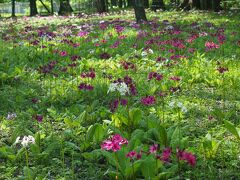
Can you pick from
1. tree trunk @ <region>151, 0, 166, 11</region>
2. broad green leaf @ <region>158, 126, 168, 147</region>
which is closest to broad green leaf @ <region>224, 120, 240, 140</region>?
broad green leaf @ <region>158, 126, 168, 147</region>

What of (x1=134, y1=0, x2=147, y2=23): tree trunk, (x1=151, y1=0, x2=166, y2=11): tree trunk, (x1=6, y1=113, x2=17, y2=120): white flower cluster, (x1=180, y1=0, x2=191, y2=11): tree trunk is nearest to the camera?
(x1=6, y1=113, x2=17, y2=120): white flower cluster

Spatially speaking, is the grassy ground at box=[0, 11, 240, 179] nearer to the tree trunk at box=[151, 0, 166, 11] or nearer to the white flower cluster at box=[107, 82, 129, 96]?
the white flower cluster at box=[107, 82, 129, 96]

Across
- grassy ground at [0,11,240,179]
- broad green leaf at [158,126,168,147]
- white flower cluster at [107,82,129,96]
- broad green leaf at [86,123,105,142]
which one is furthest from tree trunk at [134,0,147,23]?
broad green leaf at [158,126,168,147]

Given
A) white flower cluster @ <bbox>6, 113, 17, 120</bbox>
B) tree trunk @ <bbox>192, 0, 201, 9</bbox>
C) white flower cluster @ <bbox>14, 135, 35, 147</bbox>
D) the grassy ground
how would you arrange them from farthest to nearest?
tree trunk @ <bbox>192, 0, 201, 9</bbox> < white flower cluster @ <bbox>6, 113, 17, 120</bbox> < the grassy ground < white flower cluster @ <bbox>14, 135, 35, 147</bbox>

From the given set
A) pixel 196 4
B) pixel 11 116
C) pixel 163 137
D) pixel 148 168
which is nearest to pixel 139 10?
pixel 196 4

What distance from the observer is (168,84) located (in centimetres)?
727

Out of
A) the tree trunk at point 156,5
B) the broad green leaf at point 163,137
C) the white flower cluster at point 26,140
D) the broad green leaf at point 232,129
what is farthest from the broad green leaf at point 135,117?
the tree trunk at point 156,5

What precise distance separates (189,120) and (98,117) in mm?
1373

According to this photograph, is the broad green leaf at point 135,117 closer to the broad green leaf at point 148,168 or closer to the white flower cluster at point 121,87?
the white flower cluster at point 121,87

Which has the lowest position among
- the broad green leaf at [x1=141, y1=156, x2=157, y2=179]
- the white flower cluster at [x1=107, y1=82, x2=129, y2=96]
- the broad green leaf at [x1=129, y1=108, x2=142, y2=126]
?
the broad green leaf at [x1=141, y1=156, x2=157, y2=179]

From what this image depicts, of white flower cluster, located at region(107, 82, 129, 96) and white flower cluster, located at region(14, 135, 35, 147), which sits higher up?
white flower cluster, located at region(107, 82, 129, 96)

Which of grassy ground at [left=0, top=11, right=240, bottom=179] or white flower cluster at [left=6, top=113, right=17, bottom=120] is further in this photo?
white flower cluster at [left=6, top=113, right=17, bottom=120]

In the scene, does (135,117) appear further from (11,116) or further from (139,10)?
(139,10)

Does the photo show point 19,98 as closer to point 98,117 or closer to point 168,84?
point 98,117
